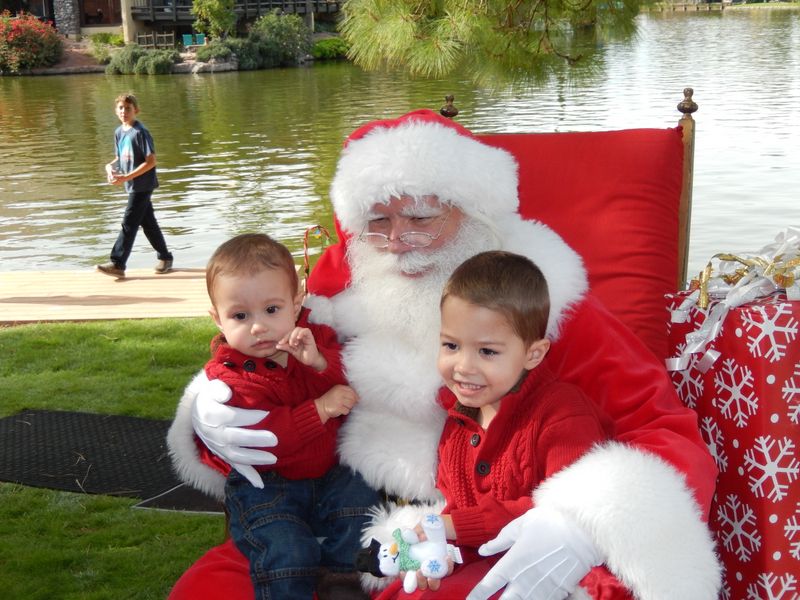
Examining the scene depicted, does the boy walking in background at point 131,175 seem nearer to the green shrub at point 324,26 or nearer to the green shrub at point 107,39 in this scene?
the green shrub at point 107,39

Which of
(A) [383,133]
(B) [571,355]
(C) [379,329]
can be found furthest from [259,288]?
(B) [571,355]

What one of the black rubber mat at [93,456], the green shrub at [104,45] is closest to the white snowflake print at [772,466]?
the black rubber mat at [93,456]

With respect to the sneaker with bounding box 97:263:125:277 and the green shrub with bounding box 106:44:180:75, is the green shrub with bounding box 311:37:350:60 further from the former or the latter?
the sneaker with bounding box 97:263:125:277

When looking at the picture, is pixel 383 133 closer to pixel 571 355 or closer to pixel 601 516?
pixel 571 355

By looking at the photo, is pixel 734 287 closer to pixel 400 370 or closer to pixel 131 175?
pixel 400 370

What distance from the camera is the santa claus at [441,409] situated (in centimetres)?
195

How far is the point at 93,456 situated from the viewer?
14.5 ft

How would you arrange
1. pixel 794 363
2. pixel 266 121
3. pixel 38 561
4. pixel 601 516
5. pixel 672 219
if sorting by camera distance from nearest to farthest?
pixel 601 516 < pixel 794 363 < pixel 672 219 < pixel 38 561 < pixel 266 121

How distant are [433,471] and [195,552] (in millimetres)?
1557

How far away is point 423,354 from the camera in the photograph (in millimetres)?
2488

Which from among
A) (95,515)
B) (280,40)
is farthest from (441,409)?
(280,40)

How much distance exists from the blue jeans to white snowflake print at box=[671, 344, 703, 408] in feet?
2.92

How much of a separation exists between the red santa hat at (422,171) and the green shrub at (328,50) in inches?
1438

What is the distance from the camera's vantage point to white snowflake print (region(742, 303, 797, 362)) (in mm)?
2322
